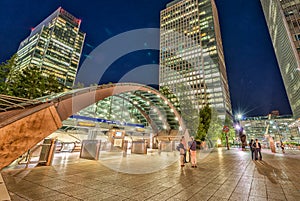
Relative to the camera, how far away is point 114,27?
3723 inches

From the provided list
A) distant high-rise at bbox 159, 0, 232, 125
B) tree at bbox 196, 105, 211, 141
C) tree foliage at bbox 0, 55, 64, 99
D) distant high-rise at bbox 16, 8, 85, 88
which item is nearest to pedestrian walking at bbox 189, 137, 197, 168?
tree foliage at bbox 0, 55, 64, 99

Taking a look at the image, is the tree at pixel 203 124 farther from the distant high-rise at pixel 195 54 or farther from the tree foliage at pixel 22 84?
the distant high-rise at pixel 195 54

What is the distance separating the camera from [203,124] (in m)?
28.2

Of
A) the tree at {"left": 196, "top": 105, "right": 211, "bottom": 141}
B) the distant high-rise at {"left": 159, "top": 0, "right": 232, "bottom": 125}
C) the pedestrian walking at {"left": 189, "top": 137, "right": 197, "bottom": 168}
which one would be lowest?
the pedestrian walking at {"left": 189, "top": 137, "right": 197, "bottom": 168}

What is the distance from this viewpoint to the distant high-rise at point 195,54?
9381cm

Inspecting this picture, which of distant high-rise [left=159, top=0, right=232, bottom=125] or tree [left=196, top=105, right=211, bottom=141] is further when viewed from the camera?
distant high-rise [left=159, top=0, right=232, bottom=125]

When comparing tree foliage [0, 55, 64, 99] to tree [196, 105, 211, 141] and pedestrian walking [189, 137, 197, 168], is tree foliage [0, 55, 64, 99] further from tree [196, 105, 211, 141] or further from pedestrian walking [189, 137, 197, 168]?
tree [196, 105, 211, 141]

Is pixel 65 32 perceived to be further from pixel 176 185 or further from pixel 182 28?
pixel 176 185

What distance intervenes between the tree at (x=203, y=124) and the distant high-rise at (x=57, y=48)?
104641mm

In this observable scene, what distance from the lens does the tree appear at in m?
26.7

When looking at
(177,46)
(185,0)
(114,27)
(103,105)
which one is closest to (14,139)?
(103,105)

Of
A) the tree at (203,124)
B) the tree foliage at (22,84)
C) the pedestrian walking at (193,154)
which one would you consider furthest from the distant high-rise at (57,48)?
the pedestrian walking at (193,154)

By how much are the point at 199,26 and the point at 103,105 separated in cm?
10344

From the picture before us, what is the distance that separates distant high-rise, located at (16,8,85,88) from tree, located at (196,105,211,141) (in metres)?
105
